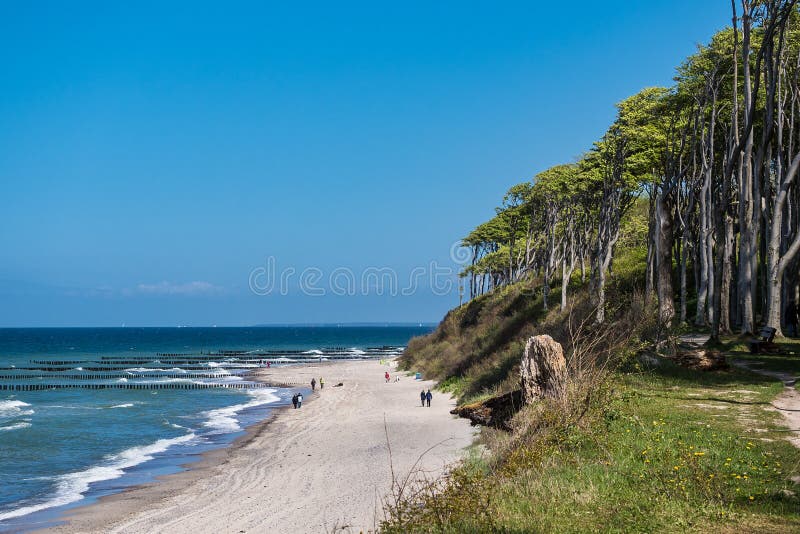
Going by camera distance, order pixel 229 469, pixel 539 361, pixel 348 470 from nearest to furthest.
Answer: pixel 539 361 < pixel 348 470 < pixel 229 469

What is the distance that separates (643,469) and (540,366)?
7.49 meters

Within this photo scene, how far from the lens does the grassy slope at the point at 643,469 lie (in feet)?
31.2

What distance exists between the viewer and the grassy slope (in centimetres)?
951

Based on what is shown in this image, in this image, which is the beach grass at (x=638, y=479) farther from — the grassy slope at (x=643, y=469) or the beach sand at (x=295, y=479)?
the beach sand at (x=295, y=479)

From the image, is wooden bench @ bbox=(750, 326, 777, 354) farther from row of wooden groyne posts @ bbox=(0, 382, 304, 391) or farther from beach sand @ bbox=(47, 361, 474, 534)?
row of wooden groyne posts @ bbox=(0, 382, 304, 391)

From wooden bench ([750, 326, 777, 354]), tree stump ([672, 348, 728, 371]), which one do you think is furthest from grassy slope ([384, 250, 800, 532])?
wooden bench ([750, 326, 777, 354])

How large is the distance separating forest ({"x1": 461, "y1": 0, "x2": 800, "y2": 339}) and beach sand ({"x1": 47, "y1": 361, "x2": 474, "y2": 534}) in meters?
9.21

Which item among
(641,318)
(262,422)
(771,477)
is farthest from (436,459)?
(262,422)

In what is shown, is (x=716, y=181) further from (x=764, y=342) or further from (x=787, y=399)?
(x=787, y=399)

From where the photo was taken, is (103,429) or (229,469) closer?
(229,469)

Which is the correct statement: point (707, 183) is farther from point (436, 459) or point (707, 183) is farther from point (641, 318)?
point (436, 459)

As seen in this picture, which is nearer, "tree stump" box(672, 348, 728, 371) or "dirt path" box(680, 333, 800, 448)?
"dirt path" box(680, 333, 800, 448)

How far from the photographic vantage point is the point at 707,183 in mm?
32375

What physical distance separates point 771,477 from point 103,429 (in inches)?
1539
